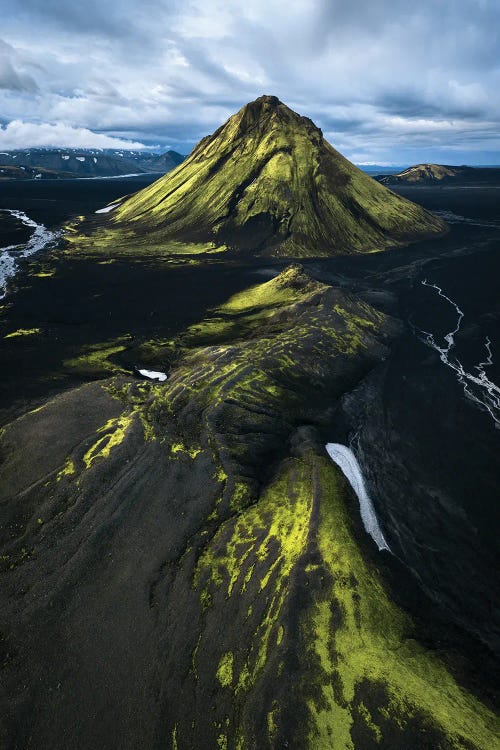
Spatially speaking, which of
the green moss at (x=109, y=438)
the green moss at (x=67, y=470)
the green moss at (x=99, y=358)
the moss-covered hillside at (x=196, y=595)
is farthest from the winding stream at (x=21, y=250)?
the moss-covered hillside at (x=196, y=595)

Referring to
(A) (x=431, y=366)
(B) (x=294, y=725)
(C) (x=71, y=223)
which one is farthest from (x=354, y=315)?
(C) (x=71, y=223)

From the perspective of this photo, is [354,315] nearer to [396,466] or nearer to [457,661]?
[396,466]

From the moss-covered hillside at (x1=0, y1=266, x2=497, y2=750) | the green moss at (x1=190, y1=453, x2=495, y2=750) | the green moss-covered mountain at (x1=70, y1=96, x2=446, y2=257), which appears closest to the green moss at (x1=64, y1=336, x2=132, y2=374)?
the moss-covered hillside at (x1=0, y1=266, x2=497, y2=750)

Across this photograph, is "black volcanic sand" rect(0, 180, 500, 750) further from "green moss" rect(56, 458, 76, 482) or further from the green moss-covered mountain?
the green moss-covered mountain

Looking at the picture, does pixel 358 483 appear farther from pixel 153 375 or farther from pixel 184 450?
pixel 153 375

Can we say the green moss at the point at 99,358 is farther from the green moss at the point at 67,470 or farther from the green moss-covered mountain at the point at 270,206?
the green moss-covered mountain at the point at 270,206

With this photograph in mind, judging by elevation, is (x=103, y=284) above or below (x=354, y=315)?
below
